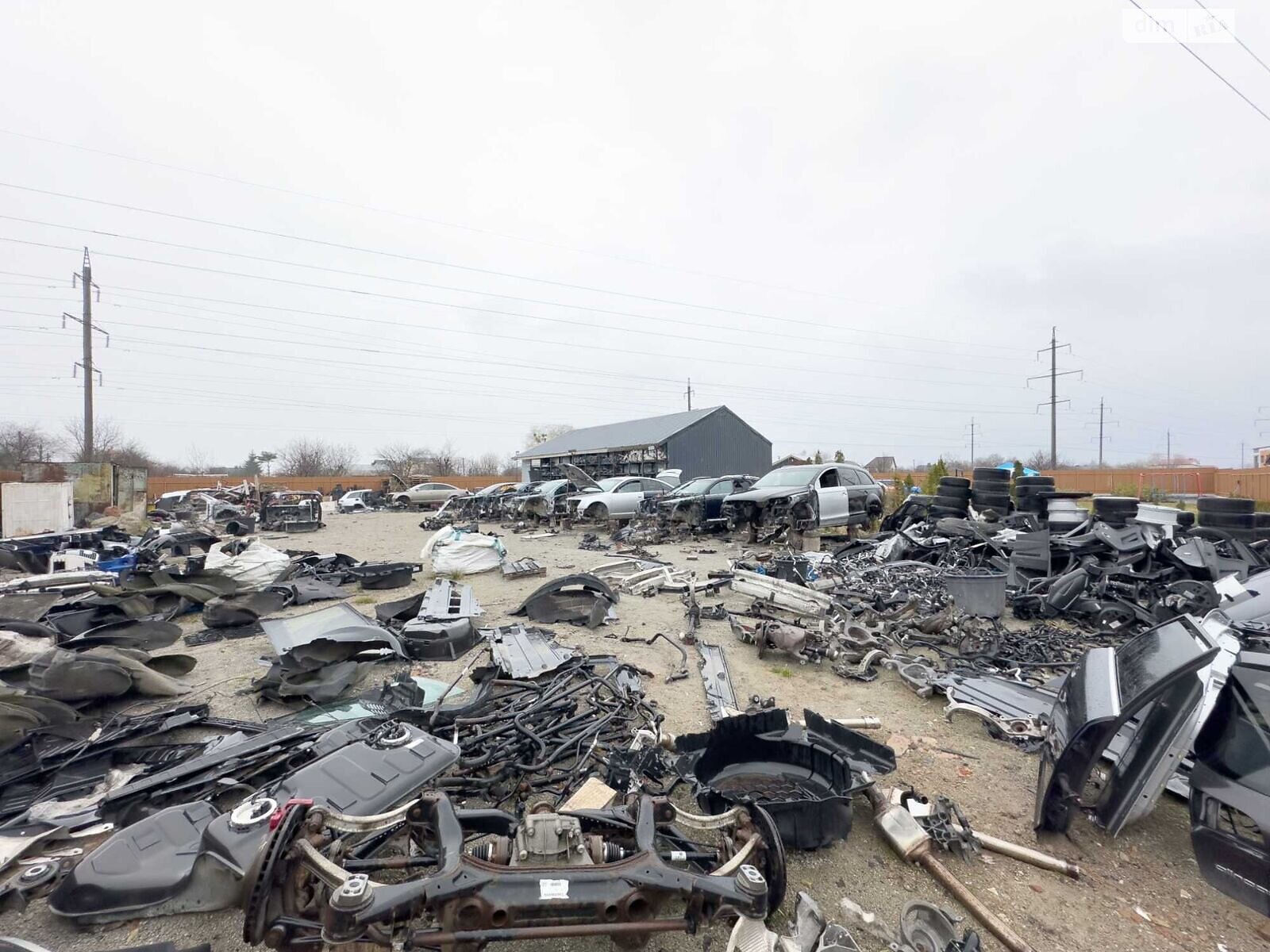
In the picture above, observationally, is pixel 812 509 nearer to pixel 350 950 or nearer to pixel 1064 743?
pixel 1064 743

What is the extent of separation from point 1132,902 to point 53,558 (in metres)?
12.1

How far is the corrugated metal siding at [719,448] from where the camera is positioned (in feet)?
85.8

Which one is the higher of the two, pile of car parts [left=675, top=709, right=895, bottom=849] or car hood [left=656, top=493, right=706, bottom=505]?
car hood [left=656, top=493, right=706, bottom=505]

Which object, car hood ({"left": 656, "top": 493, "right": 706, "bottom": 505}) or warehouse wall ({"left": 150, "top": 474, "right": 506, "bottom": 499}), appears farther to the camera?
warehouse wall ({"left": 150, "top": 474, "right": 506, "bottom": 499})

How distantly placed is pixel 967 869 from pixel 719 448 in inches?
1035

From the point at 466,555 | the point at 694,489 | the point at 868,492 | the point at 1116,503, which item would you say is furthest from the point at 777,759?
the point at 694,489

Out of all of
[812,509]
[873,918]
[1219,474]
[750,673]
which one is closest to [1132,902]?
[873,918]

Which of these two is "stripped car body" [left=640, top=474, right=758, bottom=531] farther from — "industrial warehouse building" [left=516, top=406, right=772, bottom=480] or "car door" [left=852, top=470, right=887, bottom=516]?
"industrial warehouse building" [left=516, top=406, right=772, bottom=480]

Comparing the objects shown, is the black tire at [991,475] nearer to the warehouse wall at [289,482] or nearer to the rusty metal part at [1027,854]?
the rusty metal part at [1027,854]

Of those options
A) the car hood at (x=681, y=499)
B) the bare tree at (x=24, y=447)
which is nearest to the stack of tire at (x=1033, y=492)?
the car hood at (x=681, y=499)

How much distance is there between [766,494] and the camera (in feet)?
33.0

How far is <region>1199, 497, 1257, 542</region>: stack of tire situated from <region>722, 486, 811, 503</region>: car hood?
17.1 ft

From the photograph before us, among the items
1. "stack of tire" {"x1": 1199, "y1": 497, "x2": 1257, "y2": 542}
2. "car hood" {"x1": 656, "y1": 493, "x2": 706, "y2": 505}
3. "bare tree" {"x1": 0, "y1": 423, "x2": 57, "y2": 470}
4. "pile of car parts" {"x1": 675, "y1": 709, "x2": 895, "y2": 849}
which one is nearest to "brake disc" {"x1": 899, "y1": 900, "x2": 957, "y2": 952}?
"pile of car parts" {"x1": 675, "y1": 709, "x2": 895, "y2": 849}

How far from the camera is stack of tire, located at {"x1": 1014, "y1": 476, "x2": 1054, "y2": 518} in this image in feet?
28.0
